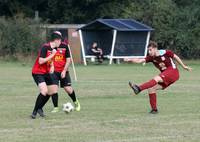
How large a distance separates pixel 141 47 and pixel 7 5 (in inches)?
631

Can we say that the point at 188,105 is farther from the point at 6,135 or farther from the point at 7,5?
the point at 7,5

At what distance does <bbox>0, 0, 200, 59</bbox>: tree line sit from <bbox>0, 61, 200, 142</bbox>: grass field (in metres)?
24.8

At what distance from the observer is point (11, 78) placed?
91.1ft

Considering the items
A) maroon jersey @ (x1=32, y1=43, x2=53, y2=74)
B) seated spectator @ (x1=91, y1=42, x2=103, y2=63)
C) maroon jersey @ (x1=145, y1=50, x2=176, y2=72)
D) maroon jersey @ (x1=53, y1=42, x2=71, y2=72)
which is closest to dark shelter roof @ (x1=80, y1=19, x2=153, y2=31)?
seated spectator @ (x1=91, y1=42, x2=103, y2=63)

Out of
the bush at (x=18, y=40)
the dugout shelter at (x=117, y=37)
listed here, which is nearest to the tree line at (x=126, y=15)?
the bush at (x=18, y=40)

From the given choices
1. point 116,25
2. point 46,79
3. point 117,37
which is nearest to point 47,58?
point 46,79

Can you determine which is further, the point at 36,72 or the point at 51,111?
the point at 51,111

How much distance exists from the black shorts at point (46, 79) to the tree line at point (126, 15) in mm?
31720

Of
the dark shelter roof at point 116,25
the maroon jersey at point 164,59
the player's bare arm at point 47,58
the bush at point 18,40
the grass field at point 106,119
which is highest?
the player's bare arm at point 47,58

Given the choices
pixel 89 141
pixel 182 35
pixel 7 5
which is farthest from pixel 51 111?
pixel 7 5

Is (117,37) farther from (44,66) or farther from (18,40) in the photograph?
(44,66)

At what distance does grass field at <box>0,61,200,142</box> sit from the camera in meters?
10.9

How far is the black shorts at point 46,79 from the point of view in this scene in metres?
14.0

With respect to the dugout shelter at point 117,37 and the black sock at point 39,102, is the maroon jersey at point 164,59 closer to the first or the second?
the black sock at point 39,102
